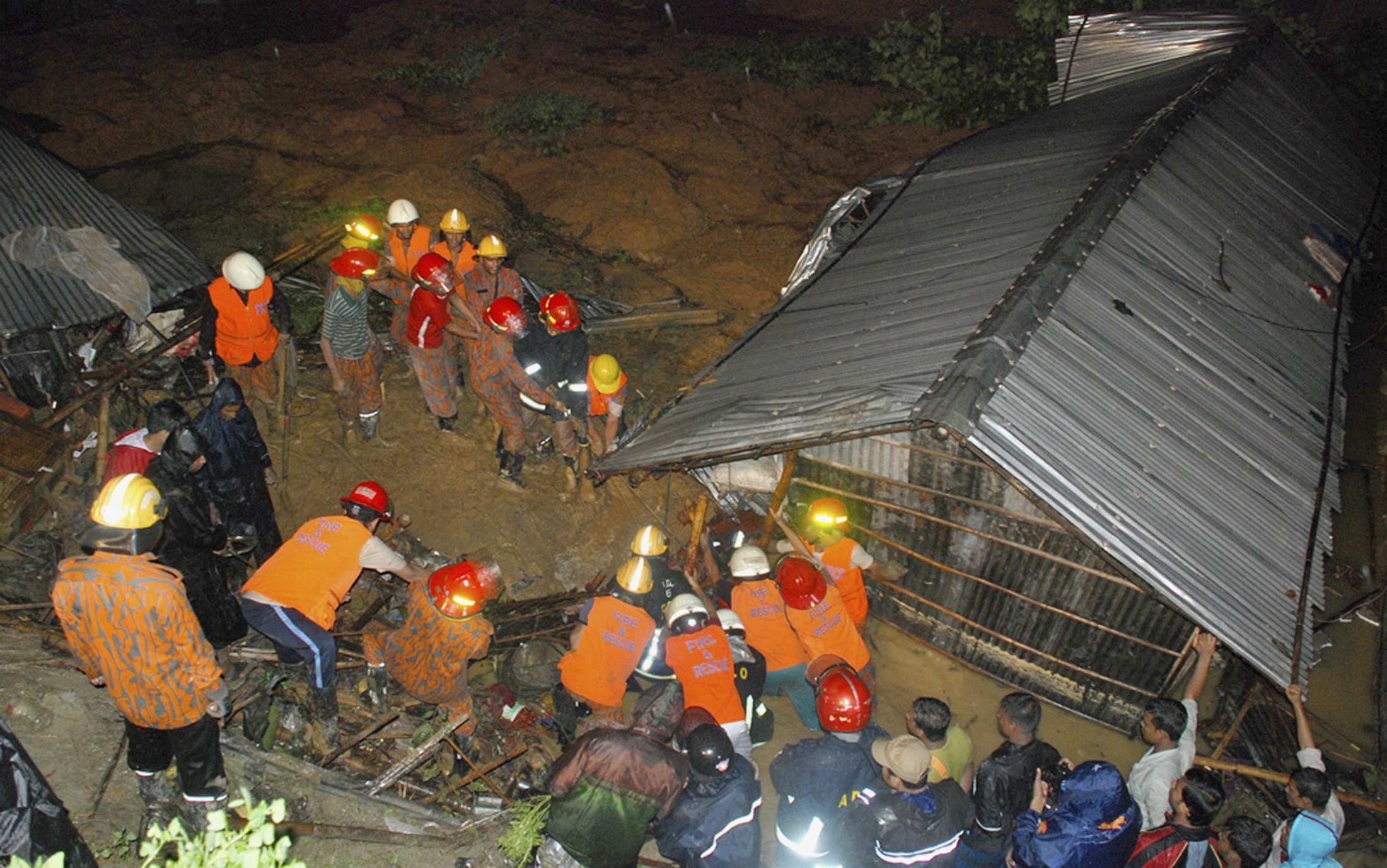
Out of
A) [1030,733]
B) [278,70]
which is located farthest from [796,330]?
[278,70]

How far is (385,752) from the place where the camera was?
545cm

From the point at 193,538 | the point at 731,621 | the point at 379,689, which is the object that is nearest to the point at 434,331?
the point at 193,538

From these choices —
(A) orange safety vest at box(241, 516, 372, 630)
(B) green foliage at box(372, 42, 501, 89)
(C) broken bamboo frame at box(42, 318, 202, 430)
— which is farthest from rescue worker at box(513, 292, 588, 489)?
(B) green foliage at box(372, 42, 501, 89)

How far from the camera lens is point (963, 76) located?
14.4 metres

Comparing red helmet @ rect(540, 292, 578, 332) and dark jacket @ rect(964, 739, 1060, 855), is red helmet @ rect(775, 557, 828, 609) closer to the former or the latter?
dark jacket @ rect(964, 739, 1060, 855)

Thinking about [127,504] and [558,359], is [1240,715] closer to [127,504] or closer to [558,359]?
[558,359]

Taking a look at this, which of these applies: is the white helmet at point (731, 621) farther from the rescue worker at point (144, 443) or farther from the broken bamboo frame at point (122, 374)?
the broken bamboo frame at point (122, 374)

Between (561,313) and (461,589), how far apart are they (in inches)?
119

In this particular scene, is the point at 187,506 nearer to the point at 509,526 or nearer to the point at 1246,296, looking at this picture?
the point at 509,526

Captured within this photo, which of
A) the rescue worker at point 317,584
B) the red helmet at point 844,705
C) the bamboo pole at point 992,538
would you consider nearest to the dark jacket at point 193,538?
the rescue worker at point 317,584

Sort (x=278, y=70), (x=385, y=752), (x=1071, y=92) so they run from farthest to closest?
(x=278, y=70), (x=1071, y=92), (x=385, y=752)

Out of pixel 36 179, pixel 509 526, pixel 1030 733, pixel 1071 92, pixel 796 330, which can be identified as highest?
pixel 1071 92

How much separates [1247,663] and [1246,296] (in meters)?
4.45

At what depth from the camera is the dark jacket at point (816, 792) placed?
174 inches
